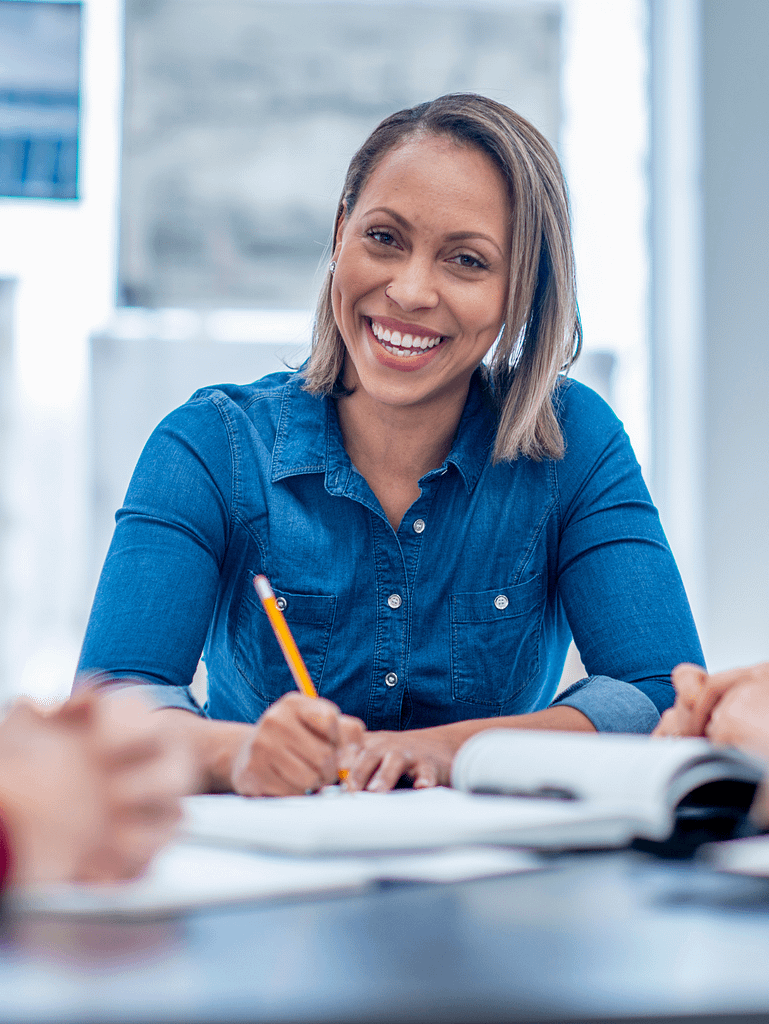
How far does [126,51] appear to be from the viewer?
2.84 metres

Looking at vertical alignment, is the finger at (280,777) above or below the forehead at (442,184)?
below

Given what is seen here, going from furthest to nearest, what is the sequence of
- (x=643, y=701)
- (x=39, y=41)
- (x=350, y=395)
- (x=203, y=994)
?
1. (x=39, y=41)
2. (x=350, y=395)
3. (x=643, y=701)
4. (x=203, y=994)

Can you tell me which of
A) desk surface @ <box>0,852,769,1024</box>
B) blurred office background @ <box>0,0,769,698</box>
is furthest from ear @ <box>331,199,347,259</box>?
blurred office background @ <box>0,0,769,698</box>

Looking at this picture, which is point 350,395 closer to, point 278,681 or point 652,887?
point 278,681

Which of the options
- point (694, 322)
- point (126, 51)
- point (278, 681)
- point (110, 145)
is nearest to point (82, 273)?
point (110, 145)

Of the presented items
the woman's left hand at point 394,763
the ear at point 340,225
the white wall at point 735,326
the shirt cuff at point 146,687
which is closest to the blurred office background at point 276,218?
the white wall at point 735,326

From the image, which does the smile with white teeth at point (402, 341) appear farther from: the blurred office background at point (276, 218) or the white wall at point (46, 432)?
the white wall at point (46, 432)

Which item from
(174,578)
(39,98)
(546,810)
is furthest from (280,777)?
(39,98)

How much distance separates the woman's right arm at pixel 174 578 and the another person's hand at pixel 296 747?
15mm

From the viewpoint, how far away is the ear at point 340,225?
1.35 meters

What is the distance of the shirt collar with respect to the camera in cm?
122

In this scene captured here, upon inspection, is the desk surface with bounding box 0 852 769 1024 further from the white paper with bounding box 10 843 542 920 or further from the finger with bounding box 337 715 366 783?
the finger with bounding box 337 715 366 783

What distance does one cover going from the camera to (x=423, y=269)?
1.21 metres

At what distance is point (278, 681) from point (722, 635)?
198 centimetres
